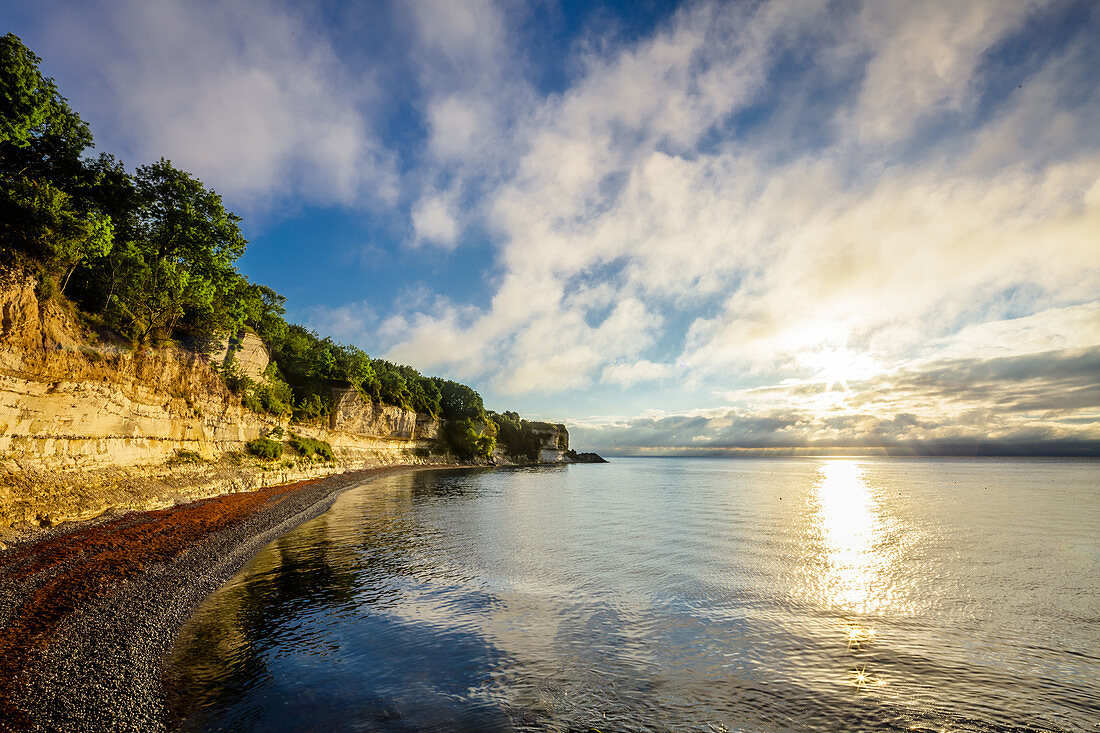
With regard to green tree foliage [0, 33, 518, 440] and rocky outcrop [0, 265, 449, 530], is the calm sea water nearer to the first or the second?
rocky outcrop [0, 265, 449, 530]

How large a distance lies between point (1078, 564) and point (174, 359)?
54.8 metres

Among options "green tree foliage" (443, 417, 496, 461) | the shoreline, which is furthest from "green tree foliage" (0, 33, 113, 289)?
"green tree foliage" (443, 417, 496, 461)

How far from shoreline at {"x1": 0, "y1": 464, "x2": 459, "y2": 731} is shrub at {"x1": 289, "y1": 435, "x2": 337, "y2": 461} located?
30.9 metres

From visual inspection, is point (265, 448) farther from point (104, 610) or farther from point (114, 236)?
point (104, 610)

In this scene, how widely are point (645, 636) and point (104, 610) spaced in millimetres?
14621

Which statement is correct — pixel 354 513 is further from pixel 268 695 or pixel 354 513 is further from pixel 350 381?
pixel 350 381

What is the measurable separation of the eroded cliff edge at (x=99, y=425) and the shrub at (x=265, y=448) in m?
0.83

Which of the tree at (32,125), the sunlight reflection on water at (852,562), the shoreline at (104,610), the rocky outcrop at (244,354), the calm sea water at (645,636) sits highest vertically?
the tree at (32,125)

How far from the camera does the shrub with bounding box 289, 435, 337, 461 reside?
51.5 m

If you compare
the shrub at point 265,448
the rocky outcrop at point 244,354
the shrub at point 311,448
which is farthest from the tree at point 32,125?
the shrub at point 311,448

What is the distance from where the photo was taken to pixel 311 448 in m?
54.3

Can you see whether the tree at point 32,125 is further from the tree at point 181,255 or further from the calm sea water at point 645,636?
the calm sea water at point 645,636

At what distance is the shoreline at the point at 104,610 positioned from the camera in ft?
24.4

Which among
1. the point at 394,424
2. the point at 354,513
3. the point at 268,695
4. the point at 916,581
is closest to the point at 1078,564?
the point at 916,581
